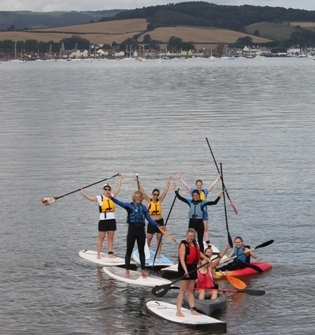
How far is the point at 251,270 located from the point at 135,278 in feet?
11.7

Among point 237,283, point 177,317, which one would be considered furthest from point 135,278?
point 177,317

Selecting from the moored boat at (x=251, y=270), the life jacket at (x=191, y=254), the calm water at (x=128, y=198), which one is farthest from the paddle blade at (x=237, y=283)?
the life jacket at (x=191, y=254)

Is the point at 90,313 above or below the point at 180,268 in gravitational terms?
below

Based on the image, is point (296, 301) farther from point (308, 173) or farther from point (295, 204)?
point (308, 173)

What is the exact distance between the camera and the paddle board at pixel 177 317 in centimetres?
2070

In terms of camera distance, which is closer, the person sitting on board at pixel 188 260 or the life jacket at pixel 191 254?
the person sitting on board at pixel 188 260

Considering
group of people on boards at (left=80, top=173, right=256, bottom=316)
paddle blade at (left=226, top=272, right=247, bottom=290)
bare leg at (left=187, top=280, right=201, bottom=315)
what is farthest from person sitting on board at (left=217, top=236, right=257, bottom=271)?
bare leg at (left=187, top=280, right=201, bottom=315)

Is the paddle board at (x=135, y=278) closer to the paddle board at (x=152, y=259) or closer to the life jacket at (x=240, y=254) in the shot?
the paddle board at (x=152, y=259)

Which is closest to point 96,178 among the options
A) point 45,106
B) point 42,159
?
point 42,159

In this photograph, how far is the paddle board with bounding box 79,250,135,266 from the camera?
26328mm

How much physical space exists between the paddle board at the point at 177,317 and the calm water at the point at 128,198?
210mm

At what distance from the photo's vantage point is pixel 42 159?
163 feet

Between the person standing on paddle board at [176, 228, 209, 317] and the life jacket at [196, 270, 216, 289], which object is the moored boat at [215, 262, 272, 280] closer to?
the life jacket at [196, 270, 216, 289]

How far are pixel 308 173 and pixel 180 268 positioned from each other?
24299mm
